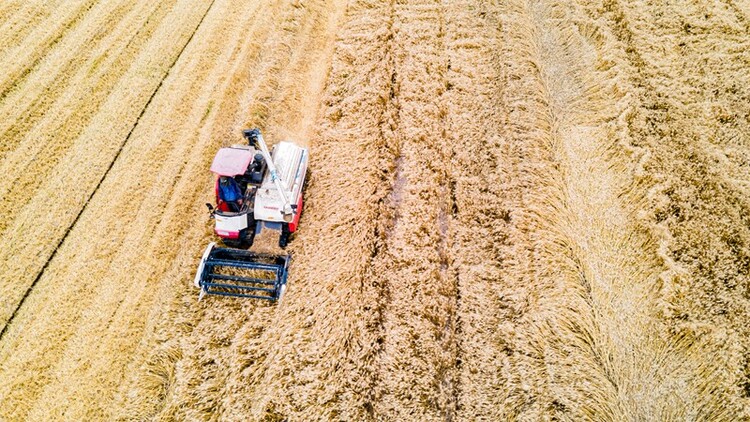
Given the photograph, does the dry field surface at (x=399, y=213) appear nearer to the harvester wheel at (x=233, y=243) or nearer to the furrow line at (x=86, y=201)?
the furrow line at (x=86, y=201)

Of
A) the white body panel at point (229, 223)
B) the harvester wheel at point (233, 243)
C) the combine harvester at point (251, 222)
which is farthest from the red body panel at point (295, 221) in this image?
the harvester wheel at point (233, 243)

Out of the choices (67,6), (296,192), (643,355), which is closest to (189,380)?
(296,192)

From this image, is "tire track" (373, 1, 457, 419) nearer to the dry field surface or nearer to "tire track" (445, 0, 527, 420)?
the dry field surface

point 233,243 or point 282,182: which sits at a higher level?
point 282,182

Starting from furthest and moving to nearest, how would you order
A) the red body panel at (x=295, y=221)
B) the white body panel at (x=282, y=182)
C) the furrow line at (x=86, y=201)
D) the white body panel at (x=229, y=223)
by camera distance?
the red body panel at (x=295, y=221), the white body panel at (x=282, y=182), the white body panel at (x=229, y=223), the furrow line at (x=86, y=201)

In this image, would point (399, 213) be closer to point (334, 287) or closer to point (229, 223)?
point (334, 287)

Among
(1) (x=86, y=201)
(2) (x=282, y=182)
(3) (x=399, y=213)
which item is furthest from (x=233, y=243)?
(1) (x=86, y=201)

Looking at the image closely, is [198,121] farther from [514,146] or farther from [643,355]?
[643,355]
